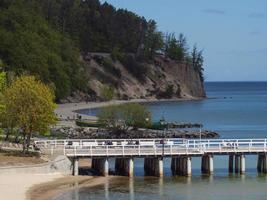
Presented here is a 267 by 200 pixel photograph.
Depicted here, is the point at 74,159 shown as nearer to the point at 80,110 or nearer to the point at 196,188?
the point at 196,188

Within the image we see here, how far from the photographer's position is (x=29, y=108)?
59.7m

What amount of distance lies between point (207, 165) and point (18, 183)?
751 inches

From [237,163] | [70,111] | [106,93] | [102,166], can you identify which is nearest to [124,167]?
[102,166]

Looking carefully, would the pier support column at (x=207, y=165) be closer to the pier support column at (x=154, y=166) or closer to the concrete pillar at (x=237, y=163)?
the concrete pillar at (x=237, y=163)

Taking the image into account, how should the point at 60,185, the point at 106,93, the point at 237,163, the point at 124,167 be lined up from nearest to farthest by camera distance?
the point at 60,185 → the point at 124,167 → the point at 237,163 → the point at 106,93

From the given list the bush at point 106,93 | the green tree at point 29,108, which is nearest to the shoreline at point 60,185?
the green tree at point 29,108

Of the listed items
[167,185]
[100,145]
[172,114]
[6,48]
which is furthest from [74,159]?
[172,114]

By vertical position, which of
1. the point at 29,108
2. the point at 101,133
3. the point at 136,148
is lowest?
the point at 136,148

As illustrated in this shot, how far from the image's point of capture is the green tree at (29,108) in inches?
2351

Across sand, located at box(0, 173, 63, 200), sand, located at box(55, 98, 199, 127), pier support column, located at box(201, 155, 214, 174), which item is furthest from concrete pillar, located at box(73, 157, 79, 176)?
sand, located at box(55, 98, 199, 127)

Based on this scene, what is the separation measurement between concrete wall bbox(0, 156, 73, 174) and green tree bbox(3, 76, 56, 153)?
367 centimetres

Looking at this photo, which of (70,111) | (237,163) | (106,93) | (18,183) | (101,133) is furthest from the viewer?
(106,93)

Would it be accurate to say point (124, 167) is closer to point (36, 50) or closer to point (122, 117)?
point (122, 117)

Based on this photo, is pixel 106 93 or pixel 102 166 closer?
pixel 102 166
